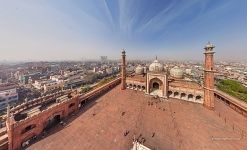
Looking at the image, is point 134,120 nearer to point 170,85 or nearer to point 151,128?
point 151,128

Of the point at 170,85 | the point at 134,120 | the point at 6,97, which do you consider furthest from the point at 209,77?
the point at 6,97

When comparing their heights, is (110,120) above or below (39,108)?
below

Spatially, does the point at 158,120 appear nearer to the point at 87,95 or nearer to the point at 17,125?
the point at 87,95

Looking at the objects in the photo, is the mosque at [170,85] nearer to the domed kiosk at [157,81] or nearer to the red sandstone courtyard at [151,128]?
the domed kiosk at [157,81]

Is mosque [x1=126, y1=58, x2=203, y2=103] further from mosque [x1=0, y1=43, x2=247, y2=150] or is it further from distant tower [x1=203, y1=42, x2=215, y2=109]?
distant tower [x1=203, y1=42, x2=215, y2=109]

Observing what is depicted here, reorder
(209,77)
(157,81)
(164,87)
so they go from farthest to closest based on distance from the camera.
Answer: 1. (157,81)
2. (164,87)
3. (209,77)

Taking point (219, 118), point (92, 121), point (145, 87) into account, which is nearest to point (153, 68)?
point (145, 87)

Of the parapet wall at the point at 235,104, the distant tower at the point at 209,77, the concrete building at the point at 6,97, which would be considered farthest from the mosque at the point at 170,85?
the concrete building at the point at 6,97

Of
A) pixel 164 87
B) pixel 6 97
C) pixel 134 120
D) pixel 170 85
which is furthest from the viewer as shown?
pixel 6 97
